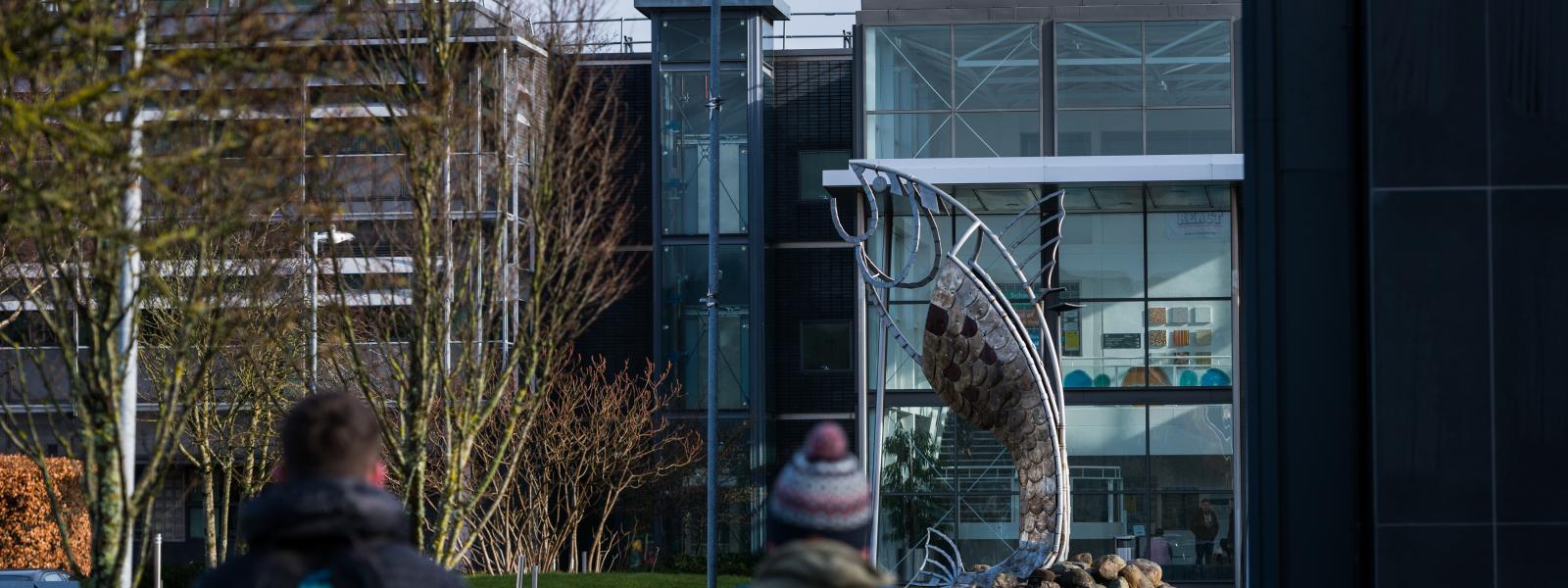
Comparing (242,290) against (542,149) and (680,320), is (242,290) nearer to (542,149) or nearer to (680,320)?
(542,149)

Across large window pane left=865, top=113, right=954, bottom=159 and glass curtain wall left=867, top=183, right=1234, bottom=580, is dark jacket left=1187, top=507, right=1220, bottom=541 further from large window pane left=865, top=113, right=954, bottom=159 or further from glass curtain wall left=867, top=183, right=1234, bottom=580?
large window pane left=865, top=113, right=954, bottom=159

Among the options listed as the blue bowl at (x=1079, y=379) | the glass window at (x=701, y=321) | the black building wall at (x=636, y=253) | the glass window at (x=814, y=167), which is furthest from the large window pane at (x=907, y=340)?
the black building wall at (x=636, y=253)

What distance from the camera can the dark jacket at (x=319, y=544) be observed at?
4.00 m

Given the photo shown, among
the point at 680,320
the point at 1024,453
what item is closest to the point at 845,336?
the point at 680,320

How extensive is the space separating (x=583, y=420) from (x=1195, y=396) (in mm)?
11525

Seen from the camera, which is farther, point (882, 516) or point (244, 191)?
point (882, 516)

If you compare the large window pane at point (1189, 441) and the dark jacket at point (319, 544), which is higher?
the dark jacket at point (319, 544)

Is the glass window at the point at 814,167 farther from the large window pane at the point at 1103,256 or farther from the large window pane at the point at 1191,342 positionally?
the large window pane at the point at 1191,342

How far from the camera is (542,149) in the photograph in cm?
1359

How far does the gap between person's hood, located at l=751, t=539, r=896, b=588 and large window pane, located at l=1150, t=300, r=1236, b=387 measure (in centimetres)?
3242

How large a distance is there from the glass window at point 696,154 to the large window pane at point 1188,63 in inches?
366

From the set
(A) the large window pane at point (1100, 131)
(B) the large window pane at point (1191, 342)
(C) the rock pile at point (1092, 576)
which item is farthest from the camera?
(A) the large window pane at point (1100, 131)

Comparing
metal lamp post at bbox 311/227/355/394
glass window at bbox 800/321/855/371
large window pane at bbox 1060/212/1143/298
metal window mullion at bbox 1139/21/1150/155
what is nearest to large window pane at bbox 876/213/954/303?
large window pane at bbox 1060/212/1143/298

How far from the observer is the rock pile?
21969mm
